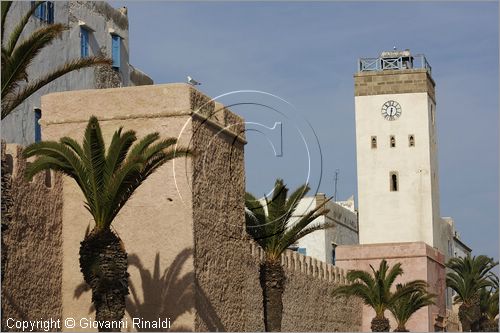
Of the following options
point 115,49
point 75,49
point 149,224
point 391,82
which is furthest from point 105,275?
point 391,82

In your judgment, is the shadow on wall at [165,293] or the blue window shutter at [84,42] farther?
the blue window shutter at [84,42]

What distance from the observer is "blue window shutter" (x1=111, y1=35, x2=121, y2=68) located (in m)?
34.0

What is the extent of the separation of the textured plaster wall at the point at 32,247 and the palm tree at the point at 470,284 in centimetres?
2502

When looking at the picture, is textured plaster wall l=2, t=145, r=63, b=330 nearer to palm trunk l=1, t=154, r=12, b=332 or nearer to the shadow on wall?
palm trunk l=1, t=154, r=12, b=332

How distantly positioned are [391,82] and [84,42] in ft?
67.7

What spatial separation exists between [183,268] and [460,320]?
24.8m

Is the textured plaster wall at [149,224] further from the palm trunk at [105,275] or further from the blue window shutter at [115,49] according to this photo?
the blue window shutter at [115,49]

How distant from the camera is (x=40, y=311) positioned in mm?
21266

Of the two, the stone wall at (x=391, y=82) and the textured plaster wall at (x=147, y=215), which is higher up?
the stone wall at (x=391, y=82)

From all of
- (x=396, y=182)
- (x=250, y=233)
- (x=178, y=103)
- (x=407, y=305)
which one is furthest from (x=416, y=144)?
(x=178, y=103)

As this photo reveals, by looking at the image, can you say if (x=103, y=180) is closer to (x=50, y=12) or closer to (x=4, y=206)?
(x=4, y=206)

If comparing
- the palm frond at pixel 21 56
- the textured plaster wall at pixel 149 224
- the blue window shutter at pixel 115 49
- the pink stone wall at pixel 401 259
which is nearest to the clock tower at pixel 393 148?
the pink stone wall at pixel 401 259

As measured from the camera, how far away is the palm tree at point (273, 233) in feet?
85.7

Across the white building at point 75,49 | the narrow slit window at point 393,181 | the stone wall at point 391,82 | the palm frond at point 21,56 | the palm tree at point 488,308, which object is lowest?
the palm tree at point 488,308
